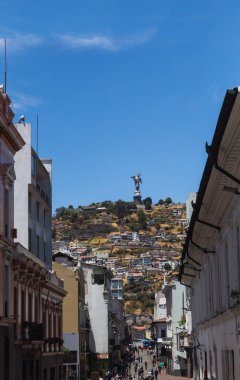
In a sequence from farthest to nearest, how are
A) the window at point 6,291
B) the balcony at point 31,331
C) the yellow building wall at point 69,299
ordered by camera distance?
the yellow building wall at point 69,299
the balcony at point 31,331
the window at point 6,291

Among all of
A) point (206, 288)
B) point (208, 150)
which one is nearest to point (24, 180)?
point (206, 288)

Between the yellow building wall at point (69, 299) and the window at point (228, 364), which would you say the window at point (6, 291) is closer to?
the window at point (228, 364)

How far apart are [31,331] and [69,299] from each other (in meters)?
28.2

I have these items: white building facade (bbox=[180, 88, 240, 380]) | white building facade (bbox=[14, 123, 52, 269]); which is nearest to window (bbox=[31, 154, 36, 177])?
white building facade (bbox=[14, 123, 52, 269])

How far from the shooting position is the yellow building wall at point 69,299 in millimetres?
63562

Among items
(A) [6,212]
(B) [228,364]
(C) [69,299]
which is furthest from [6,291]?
(C) [69,299]

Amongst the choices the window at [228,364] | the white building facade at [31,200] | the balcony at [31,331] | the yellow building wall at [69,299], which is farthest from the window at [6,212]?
the yellow building wall at [69,299]

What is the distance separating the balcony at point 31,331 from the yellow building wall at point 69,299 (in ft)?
85.8

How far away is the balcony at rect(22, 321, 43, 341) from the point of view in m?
34.5

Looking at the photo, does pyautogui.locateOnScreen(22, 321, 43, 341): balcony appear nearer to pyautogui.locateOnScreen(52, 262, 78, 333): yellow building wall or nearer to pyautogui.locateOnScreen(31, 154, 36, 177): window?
pyautogui.locateOnScreen(31, 154, 36, 177): window

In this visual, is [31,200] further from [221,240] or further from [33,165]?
[221,240]

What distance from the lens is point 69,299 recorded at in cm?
6356

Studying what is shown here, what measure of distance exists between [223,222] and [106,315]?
221ft

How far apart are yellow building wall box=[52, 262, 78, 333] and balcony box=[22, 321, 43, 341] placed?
26.1m
